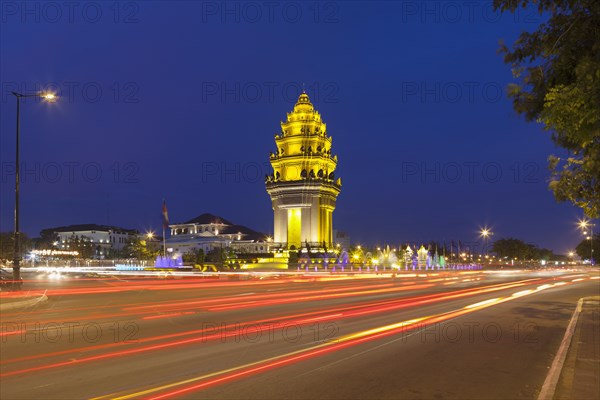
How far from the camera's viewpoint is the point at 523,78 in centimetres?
724

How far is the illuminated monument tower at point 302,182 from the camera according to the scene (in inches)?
2894

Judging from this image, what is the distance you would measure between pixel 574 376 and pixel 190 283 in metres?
27.4

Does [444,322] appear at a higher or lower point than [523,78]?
lower

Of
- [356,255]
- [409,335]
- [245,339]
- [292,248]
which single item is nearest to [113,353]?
[245,339]

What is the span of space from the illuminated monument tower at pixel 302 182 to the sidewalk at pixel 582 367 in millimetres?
58595

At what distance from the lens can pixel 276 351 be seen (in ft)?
35.0

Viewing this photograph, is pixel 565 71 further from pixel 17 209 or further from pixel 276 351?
pixel 17 209

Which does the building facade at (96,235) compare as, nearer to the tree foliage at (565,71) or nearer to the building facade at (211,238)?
the building facade at (211,238)

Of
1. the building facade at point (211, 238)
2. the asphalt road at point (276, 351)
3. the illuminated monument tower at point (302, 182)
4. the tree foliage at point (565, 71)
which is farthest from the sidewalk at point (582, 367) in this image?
the building facade at point (211, 238)

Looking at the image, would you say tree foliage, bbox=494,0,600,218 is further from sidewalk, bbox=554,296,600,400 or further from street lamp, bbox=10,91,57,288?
street lamp, bbox=10,91,57,288

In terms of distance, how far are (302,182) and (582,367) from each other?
6411 centimetres

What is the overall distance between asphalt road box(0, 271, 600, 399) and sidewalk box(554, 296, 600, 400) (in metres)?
0.45

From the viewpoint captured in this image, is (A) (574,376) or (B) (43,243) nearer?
(A) (574,376)

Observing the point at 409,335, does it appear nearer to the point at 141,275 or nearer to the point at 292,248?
the point at 141,275
